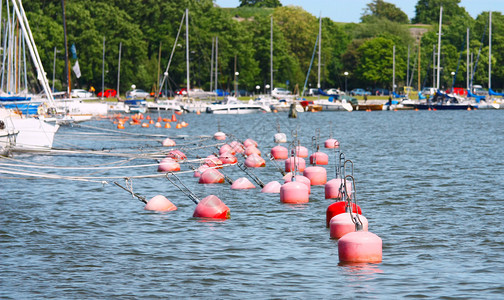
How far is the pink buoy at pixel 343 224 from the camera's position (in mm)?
20812

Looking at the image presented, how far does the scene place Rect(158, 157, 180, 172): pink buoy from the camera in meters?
36.4

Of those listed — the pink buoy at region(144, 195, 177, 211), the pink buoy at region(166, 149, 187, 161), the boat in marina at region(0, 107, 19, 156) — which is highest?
the boat in marina at region(0, 107, 19, 156)

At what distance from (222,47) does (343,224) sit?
419ft

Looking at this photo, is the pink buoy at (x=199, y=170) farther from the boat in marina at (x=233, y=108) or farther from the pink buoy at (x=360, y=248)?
the boat in marina at (x=233, y=108)

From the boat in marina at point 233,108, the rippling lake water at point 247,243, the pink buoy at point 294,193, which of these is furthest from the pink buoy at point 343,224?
the boat in marina at point 233,108

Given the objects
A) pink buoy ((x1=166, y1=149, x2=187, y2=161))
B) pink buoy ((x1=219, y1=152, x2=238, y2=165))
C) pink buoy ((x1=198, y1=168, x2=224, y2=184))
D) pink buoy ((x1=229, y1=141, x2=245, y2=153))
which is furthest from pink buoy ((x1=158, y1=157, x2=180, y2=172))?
pink buoy ((x1=229, y1=141, x2=245, y2=153))

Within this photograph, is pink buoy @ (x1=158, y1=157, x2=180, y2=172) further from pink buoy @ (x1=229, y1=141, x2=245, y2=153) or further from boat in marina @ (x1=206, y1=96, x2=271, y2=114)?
boat in marina @ (x1=206, y1=96, x2=271, y2=114)

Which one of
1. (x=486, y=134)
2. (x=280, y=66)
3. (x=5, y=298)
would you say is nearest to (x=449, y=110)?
(x=280, y=66)

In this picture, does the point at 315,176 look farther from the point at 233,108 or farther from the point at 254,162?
the point at 233,108

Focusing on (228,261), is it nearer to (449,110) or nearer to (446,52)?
(449,110)

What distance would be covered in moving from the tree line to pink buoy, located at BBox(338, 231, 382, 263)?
108m

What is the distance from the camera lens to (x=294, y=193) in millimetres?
27656

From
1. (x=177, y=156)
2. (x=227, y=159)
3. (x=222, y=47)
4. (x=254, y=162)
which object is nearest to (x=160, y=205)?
(x=227, y=159)

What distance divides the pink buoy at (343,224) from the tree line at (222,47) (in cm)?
10571
